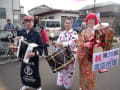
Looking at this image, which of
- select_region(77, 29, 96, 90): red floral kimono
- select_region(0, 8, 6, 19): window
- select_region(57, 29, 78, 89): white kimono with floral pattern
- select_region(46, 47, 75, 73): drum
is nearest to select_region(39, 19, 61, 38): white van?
select_region(0, 8, 6, 19): window

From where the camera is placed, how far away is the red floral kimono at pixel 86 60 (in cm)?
229

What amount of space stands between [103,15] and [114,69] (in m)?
12.5

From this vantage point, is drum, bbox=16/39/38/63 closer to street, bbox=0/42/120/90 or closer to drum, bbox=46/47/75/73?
drum, bbox=46/47/75/73

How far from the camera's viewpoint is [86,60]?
2.39 meters

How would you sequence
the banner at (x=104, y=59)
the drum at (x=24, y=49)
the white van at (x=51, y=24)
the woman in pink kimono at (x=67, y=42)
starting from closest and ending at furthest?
1. the banner at (x=104, y=59)
2. the drum at (x=24, y=49)
3. the woman in pink kimono at (x=67, y=42)
4. the white van at (x=51, y=24)

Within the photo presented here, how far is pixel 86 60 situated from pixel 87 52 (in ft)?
0.52

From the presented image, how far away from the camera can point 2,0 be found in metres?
12.2

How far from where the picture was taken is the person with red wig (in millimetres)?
2291

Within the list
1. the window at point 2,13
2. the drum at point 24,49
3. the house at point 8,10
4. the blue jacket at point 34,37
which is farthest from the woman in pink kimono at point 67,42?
the window at point 2,13

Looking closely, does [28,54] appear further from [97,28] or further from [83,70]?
[97,28]

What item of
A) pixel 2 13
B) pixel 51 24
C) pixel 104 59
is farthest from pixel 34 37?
pixel 2 13

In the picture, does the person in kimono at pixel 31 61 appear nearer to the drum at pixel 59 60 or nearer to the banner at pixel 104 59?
the drum at pixel 59 60

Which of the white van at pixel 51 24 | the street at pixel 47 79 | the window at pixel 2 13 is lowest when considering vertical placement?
the street at pixel 47 79

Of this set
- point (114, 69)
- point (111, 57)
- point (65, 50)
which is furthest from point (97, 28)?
point (114, 69)
